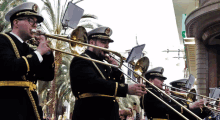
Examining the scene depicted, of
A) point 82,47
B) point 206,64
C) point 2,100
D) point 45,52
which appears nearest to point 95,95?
point 82,47

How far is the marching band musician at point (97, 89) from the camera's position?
3.86 metres

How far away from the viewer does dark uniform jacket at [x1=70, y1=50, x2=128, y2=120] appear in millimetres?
→ 3863

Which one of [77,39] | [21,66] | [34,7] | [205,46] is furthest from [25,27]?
[205,46]

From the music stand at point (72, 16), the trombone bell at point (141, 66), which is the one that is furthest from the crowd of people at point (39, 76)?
the music stand at point (72, 16)

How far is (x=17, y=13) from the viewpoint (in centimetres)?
345

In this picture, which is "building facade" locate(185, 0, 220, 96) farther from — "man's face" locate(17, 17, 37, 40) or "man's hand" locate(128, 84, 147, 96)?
"man's face" locate(17, 17, 37, 40)

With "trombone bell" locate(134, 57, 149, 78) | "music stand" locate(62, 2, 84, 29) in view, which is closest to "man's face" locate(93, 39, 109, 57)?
"trombone bell" locate(134, 57, 149, 78)

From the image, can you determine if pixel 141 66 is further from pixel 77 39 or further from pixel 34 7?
pixel 34 7

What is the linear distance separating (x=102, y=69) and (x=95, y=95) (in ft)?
1.32

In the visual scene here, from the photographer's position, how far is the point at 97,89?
12.7 feet

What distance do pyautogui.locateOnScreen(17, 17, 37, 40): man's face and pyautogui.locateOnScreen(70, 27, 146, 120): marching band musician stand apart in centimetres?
88

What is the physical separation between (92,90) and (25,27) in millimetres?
1138

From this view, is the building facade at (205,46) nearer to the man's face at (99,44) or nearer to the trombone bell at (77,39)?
the man's face at (99,44)

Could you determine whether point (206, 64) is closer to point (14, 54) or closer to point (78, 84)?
point (78, 84)
